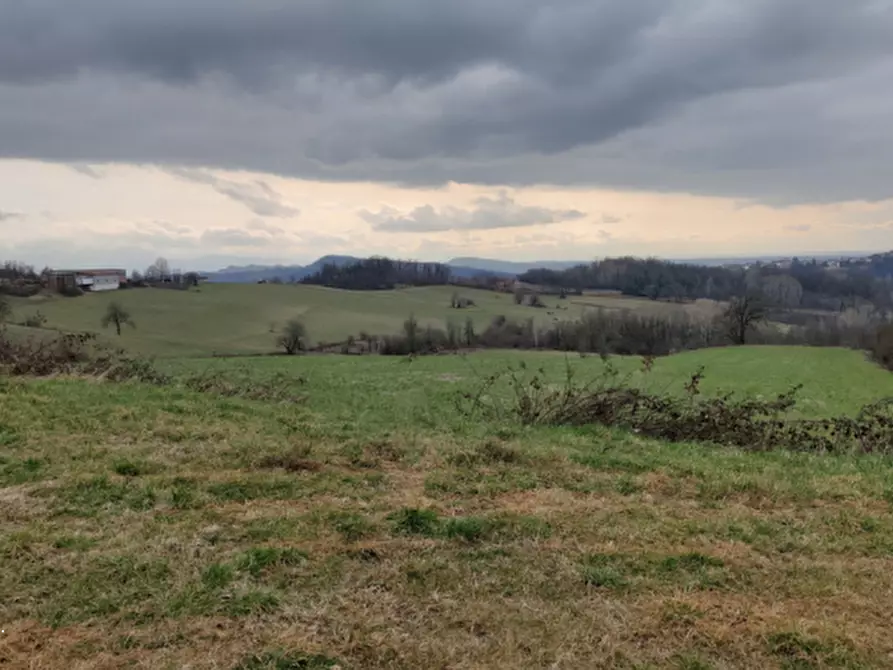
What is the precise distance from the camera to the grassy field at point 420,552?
362cm

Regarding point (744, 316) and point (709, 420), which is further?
point (744, 316)

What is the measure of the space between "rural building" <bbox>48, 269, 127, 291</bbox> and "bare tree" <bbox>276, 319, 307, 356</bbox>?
26899mm

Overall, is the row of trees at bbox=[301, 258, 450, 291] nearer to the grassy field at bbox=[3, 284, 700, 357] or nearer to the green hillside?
the grassy field at bbox=[3, 284, 700, 357]

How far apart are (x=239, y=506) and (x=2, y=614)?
215cm

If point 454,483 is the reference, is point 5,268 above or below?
above

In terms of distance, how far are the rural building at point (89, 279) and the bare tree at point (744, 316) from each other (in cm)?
6700

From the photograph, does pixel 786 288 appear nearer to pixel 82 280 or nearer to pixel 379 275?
pixel 379 275

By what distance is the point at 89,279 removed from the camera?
77.0m

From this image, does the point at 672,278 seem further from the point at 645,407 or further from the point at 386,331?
the point at 645,407

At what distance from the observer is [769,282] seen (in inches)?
4050

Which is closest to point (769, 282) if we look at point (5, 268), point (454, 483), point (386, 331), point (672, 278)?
point (672, 278)

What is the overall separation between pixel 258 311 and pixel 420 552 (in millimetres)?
72950

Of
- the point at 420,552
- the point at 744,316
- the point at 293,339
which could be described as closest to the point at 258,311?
the point at 293,339

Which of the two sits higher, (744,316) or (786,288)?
(786,288)
